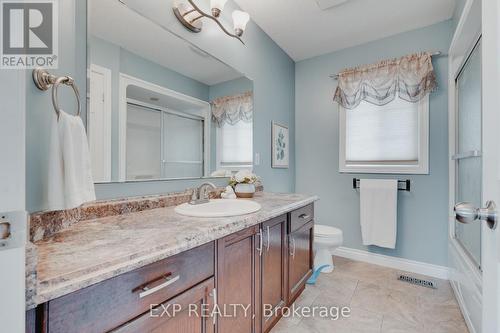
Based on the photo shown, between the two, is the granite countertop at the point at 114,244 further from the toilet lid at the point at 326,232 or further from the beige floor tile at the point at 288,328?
the toilet lid at the point at 326,232

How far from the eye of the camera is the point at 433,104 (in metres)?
2.25

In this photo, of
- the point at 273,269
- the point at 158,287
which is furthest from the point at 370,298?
the point at 158,287

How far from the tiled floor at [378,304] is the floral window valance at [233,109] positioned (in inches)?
59.2

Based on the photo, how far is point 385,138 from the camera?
2479 mm

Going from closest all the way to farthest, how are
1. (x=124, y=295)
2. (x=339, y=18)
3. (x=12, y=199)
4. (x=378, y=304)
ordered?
(x=12, y=199)
(x=124, y=295)
(x=378, y=304)
(x=339, y=18)

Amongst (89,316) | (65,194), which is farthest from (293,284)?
(65,194)

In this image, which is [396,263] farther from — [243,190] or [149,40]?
[149,40]

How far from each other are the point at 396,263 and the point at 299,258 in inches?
52.5

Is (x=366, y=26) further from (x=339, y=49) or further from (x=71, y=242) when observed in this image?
(x=71, y=242)

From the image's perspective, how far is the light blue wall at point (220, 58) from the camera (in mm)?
774

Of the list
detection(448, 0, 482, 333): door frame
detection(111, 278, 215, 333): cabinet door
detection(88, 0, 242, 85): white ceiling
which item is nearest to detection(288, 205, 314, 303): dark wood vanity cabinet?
detection(111, 278, 215, 333): cabinet door

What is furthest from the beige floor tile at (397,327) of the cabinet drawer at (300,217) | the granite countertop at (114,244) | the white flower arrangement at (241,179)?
the white flower arrangement at (241,179)

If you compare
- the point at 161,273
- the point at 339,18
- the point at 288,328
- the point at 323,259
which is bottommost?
the point at 288,328

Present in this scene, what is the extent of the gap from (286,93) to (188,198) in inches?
74.9
